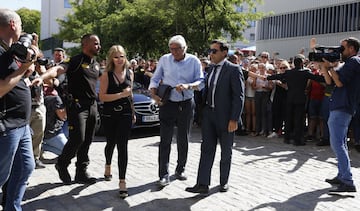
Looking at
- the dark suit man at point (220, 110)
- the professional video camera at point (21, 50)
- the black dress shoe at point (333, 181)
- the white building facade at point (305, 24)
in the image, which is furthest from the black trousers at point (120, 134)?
the white building facade at point (305, 24)

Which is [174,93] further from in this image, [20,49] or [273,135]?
[273,135]

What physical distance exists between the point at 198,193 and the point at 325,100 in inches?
203

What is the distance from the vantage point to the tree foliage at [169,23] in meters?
17.2

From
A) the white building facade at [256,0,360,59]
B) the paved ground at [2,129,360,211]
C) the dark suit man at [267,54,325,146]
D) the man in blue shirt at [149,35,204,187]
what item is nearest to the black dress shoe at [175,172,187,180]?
the paved ground at [2,129,360,211]

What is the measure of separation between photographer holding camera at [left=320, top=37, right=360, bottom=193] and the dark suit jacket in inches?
44.7

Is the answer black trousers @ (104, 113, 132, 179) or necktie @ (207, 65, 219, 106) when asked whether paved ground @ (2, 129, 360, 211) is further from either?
necktie @ (207, 65, 219, 106)

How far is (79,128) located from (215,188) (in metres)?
1.95

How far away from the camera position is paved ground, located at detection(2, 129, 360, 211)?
17.0ft

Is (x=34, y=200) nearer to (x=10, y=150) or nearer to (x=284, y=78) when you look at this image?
(x=10, y=150)

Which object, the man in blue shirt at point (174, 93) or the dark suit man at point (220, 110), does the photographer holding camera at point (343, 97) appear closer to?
the dark suit man at point (220, 110)

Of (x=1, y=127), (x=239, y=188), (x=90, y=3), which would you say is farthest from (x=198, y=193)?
(x=90, y=3)

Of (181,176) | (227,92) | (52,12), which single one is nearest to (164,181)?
(181,176)

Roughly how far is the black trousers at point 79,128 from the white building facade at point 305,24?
29.9 meters

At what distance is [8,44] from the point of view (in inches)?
141
